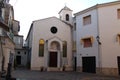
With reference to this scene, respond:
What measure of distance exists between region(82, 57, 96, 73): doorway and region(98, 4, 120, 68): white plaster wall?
6.06ft

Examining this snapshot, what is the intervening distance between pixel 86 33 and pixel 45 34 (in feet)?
23.0

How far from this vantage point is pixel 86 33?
25.5m

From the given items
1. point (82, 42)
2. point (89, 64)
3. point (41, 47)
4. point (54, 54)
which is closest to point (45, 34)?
point (41, 47)

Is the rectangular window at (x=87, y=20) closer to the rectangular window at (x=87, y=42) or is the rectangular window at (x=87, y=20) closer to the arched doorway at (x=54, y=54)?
the rectangular window at (x=87, y=42)

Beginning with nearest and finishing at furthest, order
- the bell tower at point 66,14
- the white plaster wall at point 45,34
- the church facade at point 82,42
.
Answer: the church facade at point 82,42
the white plaster wall at point 45,34
the bell tower at point 66,14

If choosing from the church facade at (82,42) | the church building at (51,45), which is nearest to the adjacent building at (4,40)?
the church building at (51,45)

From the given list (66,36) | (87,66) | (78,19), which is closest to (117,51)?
(87,66)

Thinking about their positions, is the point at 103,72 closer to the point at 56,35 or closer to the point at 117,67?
the point at 117,67

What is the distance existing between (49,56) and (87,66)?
643 centimetres

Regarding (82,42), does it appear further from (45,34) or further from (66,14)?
(66,14)

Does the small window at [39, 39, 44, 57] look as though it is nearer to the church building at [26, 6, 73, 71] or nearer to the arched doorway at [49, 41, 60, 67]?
the church building at [26, 6, 73, 71]

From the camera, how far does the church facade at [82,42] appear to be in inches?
888

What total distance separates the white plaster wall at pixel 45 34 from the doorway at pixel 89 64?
385 centimetres

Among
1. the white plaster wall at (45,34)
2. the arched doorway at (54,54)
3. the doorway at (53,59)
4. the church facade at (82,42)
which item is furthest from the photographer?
the arched doorway at (54,54)
